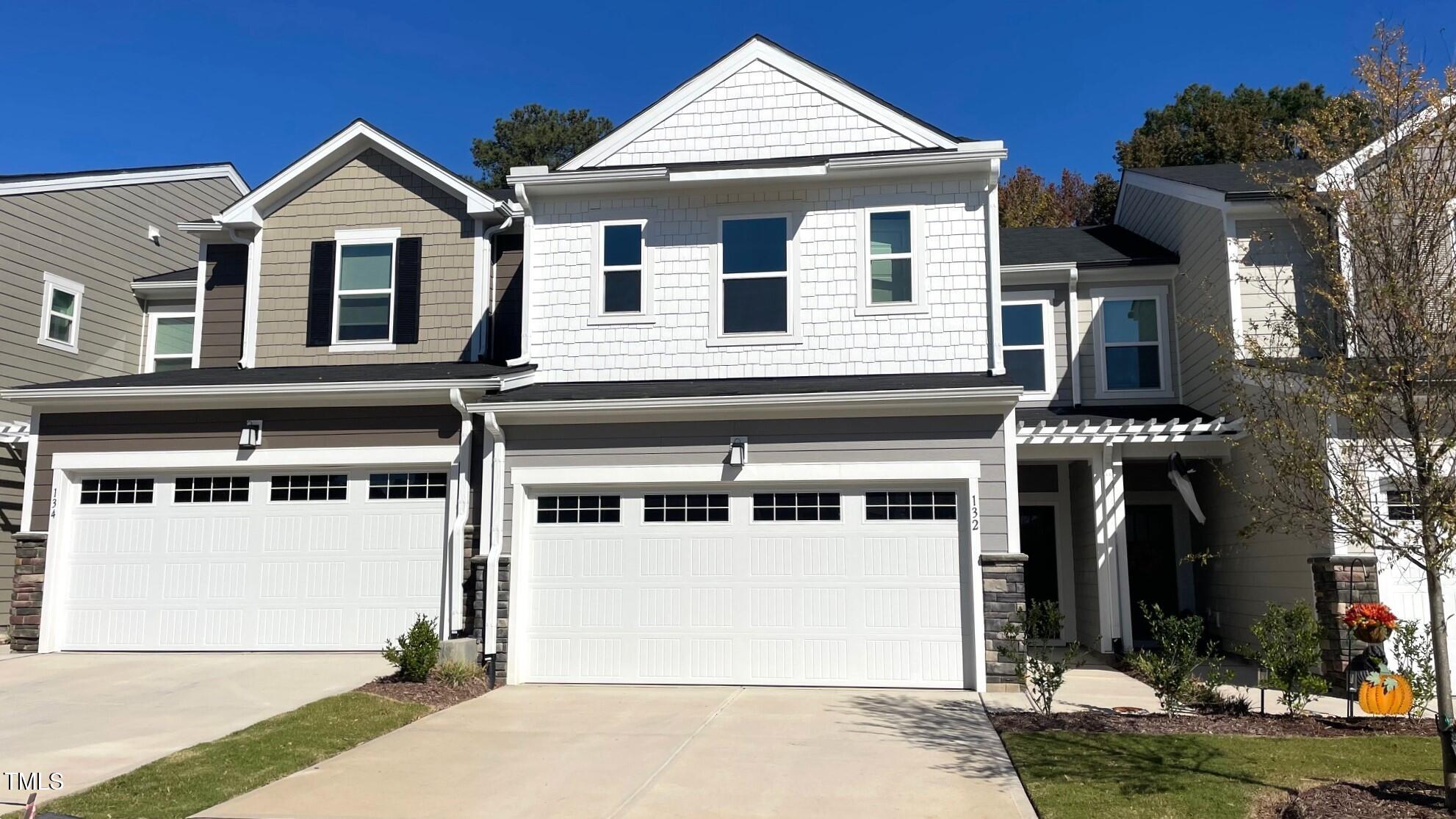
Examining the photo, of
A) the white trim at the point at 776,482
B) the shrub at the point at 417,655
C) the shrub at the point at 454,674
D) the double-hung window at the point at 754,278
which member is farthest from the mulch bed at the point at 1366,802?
the double-hung window at the point at 754,278

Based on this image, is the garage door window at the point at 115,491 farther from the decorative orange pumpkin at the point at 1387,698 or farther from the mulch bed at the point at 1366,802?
→ the decorative orange pumpkin at the point at 1387,698

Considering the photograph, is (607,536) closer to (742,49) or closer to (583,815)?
(583,815)

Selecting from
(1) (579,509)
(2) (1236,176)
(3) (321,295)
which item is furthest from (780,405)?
(2) (1236,176)

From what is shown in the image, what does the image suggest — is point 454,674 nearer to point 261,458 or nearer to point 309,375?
point 261,458

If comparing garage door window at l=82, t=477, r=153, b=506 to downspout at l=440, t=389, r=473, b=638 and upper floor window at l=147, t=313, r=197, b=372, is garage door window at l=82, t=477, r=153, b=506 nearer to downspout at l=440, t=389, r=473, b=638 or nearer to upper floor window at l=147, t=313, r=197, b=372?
downspout at l=440, t=389, r=473, b=638

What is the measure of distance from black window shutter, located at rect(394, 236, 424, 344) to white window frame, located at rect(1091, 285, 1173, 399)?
10033 mm

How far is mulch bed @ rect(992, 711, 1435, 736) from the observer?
28.8ft

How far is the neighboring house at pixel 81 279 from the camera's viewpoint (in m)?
16.2

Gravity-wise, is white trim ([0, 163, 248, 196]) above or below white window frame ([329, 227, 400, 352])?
above

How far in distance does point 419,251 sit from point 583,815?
413 inches

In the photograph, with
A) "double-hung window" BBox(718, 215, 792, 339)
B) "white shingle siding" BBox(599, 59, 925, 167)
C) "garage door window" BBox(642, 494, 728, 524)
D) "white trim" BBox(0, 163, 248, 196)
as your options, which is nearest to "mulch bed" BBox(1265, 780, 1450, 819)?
Answer: "garage door window" BBox(642, 494, 728, 524)

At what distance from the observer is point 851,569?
38.1 ft

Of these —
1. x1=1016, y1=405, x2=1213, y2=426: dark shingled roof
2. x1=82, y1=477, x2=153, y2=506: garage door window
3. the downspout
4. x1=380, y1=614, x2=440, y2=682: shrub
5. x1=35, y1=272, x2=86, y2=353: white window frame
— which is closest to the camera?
x1=380, y1=614, x2=440, y2=682: shrub

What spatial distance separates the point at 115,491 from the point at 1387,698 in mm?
14258
